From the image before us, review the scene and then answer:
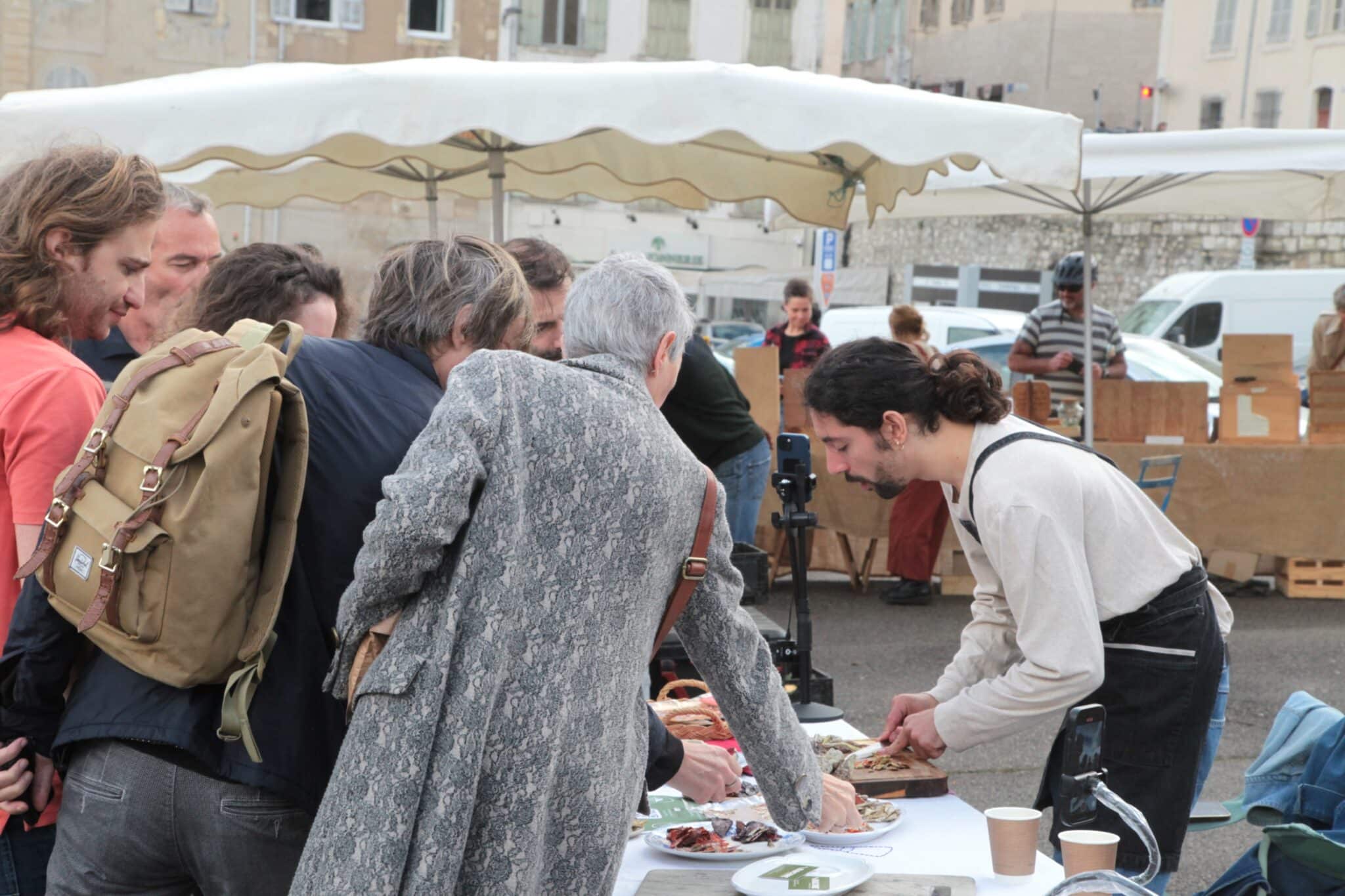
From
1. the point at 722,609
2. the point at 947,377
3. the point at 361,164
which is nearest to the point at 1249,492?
the point at 361,164

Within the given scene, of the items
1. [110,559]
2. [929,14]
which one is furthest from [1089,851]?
[929,14]

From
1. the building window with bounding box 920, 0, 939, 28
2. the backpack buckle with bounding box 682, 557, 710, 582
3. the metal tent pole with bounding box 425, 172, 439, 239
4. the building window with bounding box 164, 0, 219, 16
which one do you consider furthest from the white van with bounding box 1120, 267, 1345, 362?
the building window with bounding box 920, 0, 939, 28

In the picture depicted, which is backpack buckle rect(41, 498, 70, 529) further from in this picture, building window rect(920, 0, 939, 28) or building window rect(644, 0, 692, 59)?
building window rect(920, 0, 939, 28)

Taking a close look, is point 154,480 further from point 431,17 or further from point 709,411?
point 431,17

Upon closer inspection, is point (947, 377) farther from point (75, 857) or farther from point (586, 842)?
point (75, 857)

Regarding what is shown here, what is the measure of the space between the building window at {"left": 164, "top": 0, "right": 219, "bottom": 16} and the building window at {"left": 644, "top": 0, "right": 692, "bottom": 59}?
9.79 m

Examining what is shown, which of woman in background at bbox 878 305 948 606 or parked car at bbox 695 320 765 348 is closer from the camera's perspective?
woman in background at bbox 878 305 948 606

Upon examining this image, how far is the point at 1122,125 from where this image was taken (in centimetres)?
4172

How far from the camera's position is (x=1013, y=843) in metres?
2.12

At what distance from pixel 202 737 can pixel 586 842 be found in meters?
0.51

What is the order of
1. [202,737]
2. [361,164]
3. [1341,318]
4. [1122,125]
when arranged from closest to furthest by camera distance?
[202,737]
[361,164]
[1341,318]
[1122,125]

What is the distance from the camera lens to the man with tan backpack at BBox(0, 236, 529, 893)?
5.77 ft

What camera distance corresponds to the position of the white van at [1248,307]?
15562 mm

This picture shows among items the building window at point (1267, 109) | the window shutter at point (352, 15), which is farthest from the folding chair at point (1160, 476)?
the building window at point (1267, 109)
